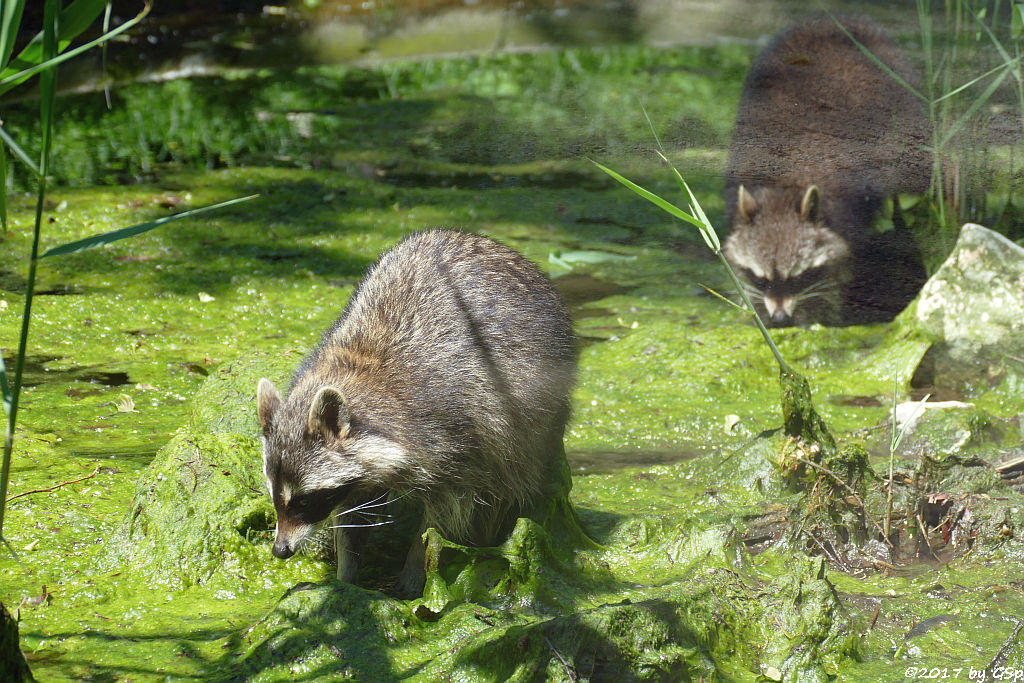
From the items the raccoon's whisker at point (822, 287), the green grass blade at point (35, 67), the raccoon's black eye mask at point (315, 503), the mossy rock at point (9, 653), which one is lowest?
the raccoon's whisker at point (822, 287)

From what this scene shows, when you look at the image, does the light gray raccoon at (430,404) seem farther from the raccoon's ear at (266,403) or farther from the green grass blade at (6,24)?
the green grass blade at (6,24)

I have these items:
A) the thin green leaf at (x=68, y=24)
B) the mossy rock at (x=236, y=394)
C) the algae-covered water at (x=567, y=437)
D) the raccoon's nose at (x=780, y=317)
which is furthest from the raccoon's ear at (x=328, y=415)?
the raccoon's nose at (x=780, y=317)

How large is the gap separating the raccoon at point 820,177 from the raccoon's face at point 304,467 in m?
2.57

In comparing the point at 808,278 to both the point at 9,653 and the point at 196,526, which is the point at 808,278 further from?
the point at 9,653

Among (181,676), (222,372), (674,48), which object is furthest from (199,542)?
(674,48)

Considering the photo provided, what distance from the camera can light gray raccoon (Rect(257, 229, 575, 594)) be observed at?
3451 mm

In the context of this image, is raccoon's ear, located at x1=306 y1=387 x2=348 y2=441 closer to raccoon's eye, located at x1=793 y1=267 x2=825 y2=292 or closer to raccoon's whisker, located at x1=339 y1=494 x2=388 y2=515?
raccoon's whisker, located at x1=339 y1=494 x2=388 y2=515

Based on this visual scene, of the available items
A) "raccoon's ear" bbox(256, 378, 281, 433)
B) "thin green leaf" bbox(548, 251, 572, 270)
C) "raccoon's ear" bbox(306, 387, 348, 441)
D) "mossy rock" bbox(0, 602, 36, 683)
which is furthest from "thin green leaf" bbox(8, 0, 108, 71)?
"thin green leaf" bbox(548, 251, 572, 270)

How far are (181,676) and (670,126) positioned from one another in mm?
3685

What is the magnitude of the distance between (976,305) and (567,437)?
82.7 inches

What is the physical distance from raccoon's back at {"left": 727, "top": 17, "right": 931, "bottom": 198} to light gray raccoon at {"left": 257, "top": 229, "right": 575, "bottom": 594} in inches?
63.4

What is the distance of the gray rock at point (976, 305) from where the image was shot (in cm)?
500

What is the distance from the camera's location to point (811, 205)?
232 inches

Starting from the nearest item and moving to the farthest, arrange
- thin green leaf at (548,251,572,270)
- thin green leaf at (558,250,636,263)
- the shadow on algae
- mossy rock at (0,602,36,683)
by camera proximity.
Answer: mossy rock at (0,602,36,683), the shadow on algae, thin green leaf at (548,251,572,270), thin green leaf at (558,250,636,263)
